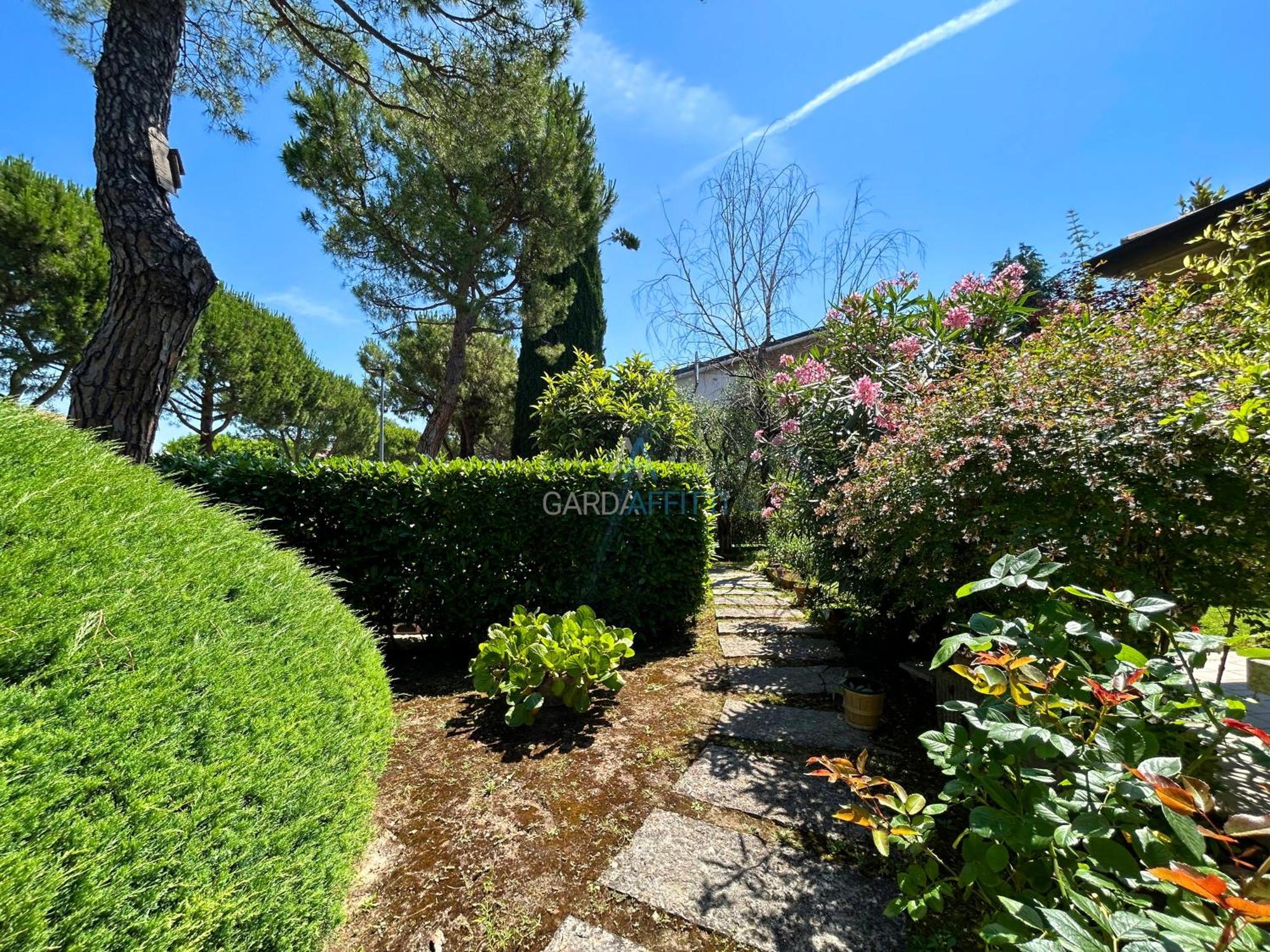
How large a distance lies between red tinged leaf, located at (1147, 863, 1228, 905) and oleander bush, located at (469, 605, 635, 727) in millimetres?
2362

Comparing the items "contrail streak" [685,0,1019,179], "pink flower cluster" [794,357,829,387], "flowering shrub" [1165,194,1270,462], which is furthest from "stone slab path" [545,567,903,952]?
"contrail streak" [685,0,1019,179]

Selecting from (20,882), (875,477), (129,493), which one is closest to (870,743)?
(875,477)

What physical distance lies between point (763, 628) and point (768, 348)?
4879 millimetres

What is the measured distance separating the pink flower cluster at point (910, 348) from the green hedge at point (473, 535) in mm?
2145

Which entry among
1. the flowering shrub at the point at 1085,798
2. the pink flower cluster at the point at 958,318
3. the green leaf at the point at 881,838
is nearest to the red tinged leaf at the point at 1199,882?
the flowering shrub at the point at 1085,798

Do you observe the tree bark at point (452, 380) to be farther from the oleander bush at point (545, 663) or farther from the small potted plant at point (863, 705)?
the small potted plant at point (863, 705)

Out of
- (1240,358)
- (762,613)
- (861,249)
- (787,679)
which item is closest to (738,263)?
(861,249)

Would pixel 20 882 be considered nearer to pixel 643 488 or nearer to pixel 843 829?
pixel 843 829

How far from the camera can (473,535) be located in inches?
150

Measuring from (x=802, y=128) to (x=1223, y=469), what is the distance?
19.6ft

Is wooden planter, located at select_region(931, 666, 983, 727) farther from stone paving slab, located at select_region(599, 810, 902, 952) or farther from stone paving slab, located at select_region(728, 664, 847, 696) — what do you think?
stone paving slab, located at select_region(599, 810, 902, 952)

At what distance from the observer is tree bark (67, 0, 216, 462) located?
272 cm

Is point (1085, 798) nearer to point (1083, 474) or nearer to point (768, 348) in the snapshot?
point (1083, 474)

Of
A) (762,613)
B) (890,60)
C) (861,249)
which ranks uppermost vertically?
(890,60)
